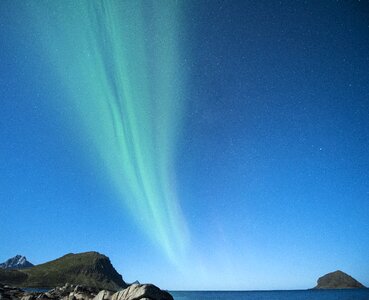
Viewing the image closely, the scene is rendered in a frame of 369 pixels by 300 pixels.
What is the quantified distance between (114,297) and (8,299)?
30.4 meters

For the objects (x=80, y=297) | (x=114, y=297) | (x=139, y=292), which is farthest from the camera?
(x=80, y=297)

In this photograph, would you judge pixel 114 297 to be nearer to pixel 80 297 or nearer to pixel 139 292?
pixel 139 292

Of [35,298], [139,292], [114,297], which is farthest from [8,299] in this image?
[139,292]

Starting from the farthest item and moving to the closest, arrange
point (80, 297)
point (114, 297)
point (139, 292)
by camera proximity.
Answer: point (80, 297) → point (114, 297) → point (139, 292)

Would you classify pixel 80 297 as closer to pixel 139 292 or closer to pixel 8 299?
pixel 8 299

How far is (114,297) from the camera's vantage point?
27.5 metres

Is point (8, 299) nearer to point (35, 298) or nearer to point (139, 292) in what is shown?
point (35, 298)

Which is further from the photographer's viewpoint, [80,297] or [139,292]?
[80,297]

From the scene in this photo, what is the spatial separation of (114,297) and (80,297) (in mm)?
20832

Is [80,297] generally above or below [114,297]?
above

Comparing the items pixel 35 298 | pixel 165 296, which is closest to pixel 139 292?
pixel 165 296

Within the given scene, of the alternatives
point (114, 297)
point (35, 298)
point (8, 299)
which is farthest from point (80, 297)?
point (114, 297)

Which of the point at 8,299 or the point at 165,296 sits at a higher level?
the point at 8,299

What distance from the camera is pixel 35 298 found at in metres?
46.1
